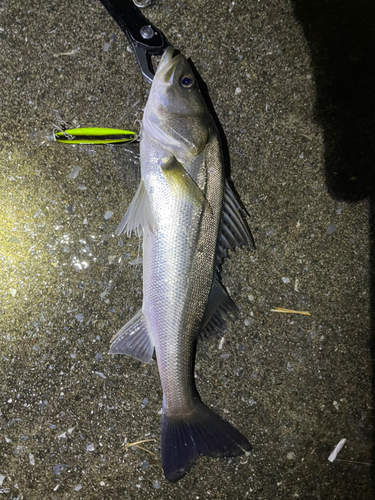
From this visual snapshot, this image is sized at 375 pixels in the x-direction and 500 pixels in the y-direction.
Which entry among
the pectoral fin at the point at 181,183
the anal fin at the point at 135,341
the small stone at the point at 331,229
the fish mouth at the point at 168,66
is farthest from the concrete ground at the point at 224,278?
the pectoral fin at the point at 181,183

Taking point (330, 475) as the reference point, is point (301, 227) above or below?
above

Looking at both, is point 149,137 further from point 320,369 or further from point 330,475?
point 330,475

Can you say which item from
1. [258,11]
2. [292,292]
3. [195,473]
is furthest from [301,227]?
[195,473]

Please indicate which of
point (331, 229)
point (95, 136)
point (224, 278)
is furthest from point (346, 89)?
point (95, 136)

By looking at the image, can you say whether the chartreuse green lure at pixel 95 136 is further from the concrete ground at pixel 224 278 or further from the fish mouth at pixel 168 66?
the fish mouth at pixel 168 66

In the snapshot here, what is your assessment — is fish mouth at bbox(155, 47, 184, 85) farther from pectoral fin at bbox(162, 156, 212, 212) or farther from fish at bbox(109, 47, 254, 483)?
pectoral fin at bbox(162, 156, 212, 212)

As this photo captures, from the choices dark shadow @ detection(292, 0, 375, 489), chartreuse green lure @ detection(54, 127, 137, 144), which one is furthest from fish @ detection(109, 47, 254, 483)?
dark shadow @ detection(292, 0, 375, 489)

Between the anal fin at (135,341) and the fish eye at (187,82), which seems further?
the anal fin at (135,341)
